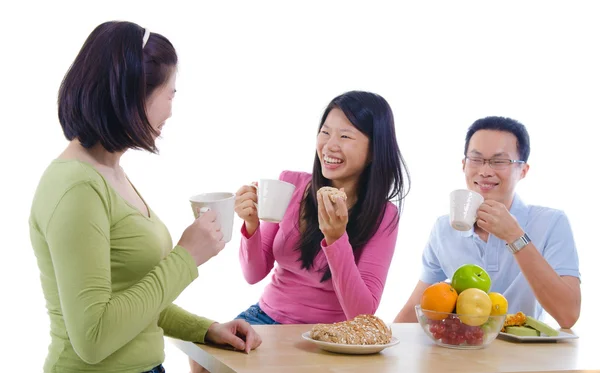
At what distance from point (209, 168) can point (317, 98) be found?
684 millimetres

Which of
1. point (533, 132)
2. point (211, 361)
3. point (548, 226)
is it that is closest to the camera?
point (211, 361)

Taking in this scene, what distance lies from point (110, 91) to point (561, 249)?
5.08ft

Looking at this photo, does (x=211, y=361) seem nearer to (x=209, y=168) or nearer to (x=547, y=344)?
(x=547, y=344)

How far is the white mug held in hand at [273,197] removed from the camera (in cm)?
201

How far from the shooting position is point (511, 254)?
241cm

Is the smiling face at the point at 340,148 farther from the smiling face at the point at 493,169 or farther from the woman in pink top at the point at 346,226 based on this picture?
the smiling face at the point at 493,169

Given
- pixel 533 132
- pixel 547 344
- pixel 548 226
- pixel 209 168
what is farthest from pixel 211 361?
pixel 533 132

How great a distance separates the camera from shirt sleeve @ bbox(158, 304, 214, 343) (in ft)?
5.61

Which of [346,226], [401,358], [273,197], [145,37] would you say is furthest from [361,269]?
[145,37]

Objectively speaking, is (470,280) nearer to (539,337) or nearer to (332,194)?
(539,337)

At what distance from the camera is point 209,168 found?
3.60 metres

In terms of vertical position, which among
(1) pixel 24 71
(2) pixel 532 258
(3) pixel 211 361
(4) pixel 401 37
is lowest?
(3) pixel 211 361

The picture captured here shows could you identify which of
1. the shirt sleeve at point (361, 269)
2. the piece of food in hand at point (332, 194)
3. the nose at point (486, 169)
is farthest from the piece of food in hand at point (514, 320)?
the nose at point (486, 169)

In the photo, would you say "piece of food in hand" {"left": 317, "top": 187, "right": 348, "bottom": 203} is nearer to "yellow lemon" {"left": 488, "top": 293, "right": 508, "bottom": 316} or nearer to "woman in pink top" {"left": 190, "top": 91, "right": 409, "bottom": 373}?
"woman in pink top" {"left": 190, "top": 91, "right": 409, "bottom": 373}
